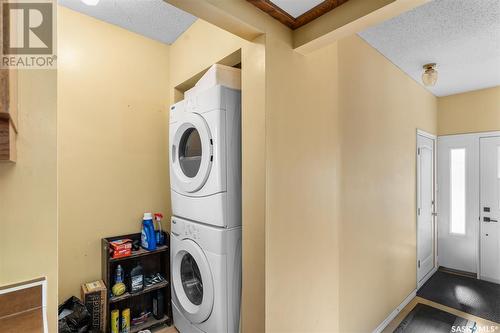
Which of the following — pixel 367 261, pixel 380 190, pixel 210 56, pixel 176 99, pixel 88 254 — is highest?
pixel 210 56

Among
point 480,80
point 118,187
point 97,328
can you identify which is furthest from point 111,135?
point 480,80

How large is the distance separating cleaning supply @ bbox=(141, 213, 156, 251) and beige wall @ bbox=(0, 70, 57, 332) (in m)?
1.25

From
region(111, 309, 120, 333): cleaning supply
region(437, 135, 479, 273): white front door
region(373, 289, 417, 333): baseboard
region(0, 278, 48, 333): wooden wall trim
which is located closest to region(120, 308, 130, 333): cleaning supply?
region(111, 309, 120, 333): cleaning supply

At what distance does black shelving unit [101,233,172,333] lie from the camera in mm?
1874

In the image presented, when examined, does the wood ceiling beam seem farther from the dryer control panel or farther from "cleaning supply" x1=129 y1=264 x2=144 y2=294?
"cleaning supply" x1=129 y1=264 x2=144 y2=294

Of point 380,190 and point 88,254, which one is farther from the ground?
point 380,190

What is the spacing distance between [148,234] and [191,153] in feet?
2.57

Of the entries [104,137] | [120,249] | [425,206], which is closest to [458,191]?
[425,206]

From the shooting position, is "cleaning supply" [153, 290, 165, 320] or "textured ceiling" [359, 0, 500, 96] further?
"cleaning supply" [153, 290, 165, 320]

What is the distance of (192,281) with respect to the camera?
1.94 metres

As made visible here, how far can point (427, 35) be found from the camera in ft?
6.63

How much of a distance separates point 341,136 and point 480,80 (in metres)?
2.48

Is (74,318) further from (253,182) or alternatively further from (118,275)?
(253,182)

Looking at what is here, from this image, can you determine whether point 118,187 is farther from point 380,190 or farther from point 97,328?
point 380,190
